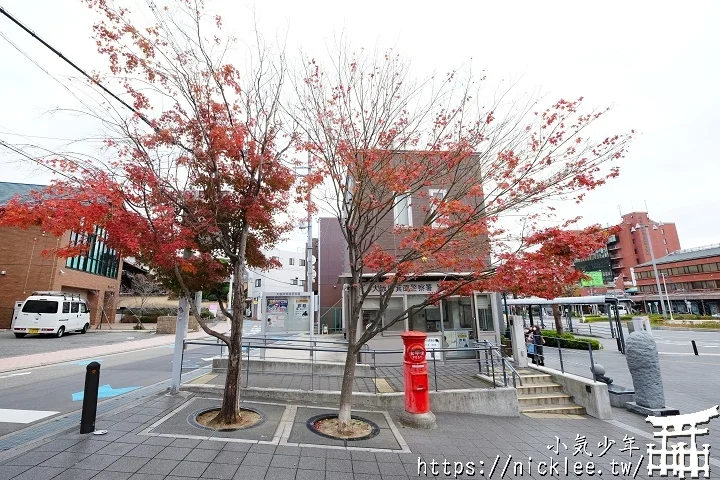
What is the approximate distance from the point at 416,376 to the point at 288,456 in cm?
291

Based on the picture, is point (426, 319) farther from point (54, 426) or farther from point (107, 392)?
point (54, 426)

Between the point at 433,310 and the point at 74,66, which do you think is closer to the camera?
the point at 74,66

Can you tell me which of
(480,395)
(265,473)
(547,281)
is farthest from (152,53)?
(480,395)

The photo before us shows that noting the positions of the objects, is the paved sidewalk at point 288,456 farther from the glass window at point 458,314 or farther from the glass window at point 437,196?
the glass window at point 458,314

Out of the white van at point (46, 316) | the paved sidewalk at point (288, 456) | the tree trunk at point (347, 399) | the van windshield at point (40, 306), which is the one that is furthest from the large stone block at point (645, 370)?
the van windshield at point (40, 306)

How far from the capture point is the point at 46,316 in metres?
19.2

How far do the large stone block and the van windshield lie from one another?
1041 inches

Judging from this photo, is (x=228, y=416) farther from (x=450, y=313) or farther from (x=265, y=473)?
(x=450, y=313)

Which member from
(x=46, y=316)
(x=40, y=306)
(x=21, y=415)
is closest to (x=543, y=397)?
(x=21, y=415)

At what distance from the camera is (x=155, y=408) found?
6727 millimetres

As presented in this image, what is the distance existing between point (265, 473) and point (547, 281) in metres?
5.03

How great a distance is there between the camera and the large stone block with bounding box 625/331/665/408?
8.27m

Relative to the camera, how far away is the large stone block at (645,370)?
827cm

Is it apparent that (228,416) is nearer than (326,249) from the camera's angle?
Yes
